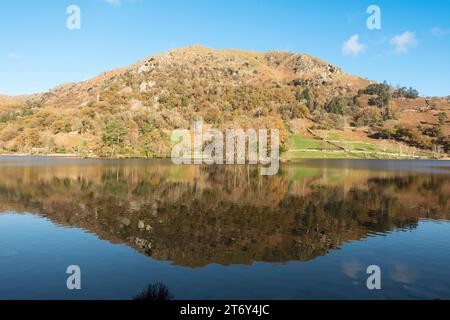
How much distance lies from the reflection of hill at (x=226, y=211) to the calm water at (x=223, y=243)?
0.21 m

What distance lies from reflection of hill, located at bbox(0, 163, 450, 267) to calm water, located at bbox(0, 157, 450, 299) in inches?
8.3

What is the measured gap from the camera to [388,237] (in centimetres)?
3950

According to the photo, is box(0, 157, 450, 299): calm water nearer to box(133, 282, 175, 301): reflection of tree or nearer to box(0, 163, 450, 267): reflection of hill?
box(0, 163, 450, 267): reflection of hill

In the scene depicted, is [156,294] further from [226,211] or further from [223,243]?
[226,211]

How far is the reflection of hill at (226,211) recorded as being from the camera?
3450cm

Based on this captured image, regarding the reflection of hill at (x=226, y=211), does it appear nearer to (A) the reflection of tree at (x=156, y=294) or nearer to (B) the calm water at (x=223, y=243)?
(B) the calm water at (x=223, y=243)

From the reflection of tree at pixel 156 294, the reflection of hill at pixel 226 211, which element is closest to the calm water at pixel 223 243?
the reflection of hill at pixel 226 211

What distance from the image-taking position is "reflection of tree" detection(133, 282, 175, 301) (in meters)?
22.0

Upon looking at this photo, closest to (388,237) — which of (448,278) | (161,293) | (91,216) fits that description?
(448,278)

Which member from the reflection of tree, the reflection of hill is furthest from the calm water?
the reflection of tree

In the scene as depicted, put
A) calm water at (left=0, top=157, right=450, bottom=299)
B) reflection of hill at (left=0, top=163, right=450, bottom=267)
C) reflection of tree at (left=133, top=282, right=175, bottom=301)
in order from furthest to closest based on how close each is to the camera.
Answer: reflection of hill at (left=0, top=163, right=450, bottom=267) < calm water at (left=0, top=157, right=450, bottom=299) < reflection of tree at (left=133, top=282, right=175, bottom=301)

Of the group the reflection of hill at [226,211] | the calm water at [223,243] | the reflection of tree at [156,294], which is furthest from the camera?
the reflection of hill at [226,211]
